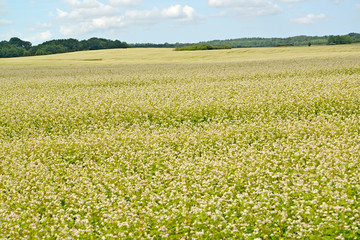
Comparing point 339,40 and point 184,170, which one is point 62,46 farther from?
point 184,170

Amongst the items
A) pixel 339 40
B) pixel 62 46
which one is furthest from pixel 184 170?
pixel 62 46

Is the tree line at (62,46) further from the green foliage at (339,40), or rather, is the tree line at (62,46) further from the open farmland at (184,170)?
the open farmland at (184,170)

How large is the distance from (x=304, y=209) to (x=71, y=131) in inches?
446

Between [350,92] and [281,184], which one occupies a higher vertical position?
[350,92]

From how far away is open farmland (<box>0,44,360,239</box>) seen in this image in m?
7.13

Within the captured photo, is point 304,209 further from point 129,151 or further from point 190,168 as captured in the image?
point 129,151

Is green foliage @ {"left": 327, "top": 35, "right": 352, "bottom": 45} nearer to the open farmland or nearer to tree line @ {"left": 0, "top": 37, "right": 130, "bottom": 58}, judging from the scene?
tree line @ {"left": 0, "top": 37, "right": 130, "bottom": 58}

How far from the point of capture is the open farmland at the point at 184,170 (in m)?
7.13

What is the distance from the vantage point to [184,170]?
32.8ft

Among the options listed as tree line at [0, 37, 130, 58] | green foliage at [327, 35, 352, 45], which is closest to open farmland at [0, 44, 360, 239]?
green foliage at [327, 35, 352, 45]

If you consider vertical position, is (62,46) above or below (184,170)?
above

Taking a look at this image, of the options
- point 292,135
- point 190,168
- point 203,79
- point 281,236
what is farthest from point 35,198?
point 203,79

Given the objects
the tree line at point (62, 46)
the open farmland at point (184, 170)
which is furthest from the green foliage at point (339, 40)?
the open farmland at point (184, 170)

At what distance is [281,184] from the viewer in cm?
862
